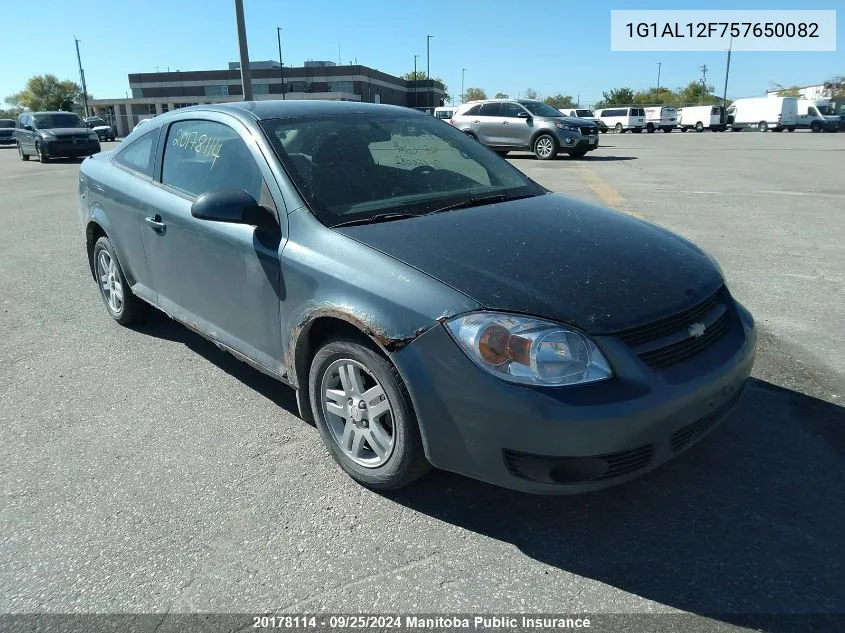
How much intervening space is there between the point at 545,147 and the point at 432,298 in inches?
701

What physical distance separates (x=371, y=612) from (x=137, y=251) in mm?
2941

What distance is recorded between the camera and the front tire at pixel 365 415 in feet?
8.01

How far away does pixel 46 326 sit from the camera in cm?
486

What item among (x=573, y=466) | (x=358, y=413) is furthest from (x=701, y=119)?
(x=573, y=466)

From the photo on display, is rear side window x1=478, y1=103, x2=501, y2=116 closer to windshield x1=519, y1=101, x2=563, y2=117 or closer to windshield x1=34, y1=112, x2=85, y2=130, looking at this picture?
windshield x1=519, y1=101, x2=563, y2=117

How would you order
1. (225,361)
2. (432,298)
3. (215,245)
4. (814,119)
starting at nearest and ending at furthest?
(432,298) → (215,245) → (225,361) → (814,119)

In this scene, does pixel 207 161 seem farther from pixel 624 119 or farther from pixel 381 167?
pixel 624 119

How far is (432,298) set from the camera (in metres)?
2.32

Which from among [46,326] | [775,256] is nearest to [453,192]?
[46,326]

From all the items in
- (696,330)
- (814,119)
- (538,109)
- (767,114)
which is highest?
(538,109)

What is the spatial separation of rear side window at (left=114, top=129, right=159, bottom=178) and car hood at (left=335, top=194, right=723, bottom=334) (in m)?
1.98

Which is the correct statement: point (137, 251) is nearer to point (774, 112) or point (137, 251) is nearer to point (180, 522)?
point (180, 522)

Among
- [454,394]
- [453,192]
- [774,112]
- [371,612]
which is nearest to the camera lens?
[371,612]

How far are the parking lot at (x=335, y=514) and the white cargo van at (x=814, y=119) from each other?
48.0 m
